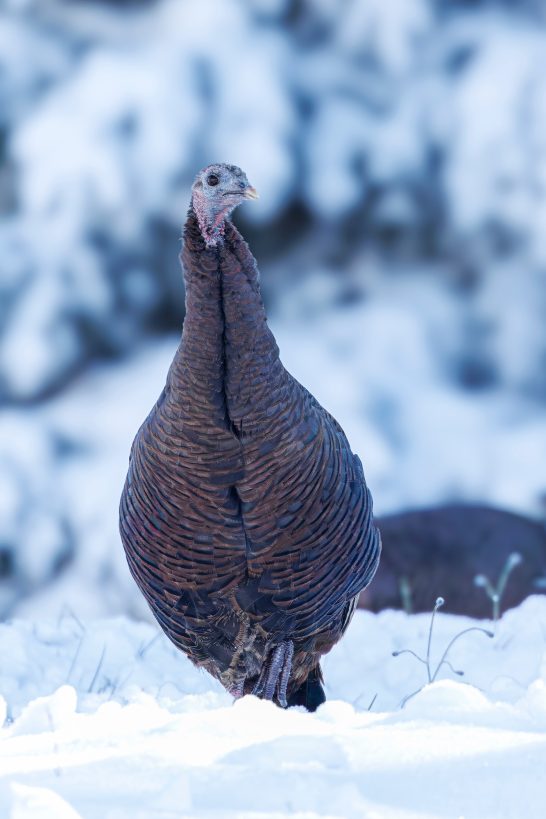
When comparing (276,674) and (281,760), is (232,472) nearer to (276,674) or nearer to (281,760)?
(276,674)

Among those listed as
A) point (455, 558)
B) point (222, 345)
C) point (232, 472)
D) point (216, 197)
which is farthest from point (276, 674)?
point (455, 558)

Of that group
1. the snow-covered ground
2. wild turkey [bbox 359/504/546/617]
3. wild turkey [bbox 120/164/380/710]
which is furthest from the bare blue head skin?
wild turkey [bbox 359/504/546/617]

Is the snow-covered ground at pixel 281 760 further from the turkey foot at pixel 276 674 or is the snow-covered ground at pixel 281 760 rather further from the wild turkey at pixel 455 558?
the wild turkey at pixel 455 558

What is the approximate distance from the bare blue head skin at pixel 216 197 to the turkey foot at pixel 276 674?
1104 millimetres

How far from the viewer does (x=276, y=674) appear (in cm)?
282

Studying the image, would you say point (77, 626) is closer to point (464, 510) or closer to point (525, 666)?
point (525, 666)

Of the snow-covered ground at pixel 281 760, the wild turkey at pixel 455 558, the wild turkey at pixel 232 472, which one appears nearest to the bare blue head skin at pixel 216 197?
the wild turkey at pixel 232 472

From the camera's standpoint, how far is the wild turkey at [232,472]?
2465mm

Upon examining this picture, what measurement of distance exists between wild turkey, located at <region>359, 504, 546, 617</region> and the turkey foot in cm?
172

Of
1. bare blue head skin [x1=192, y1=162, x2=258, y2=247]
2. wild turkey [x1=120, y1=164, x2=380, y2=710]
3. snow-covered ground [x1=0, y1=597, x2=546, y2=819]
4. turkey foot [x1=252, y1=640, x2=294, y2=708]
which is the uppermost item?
bare blue head skin [x1=192, y1=162, x2=258, y2=247]

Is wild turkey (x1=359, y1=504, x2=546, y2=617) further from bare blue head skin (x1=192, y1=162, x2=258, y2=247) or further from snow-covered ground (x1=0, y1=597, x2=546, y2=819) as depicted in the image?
bare blue head skin (x1=192, y1=162, x2=258, y2=247)

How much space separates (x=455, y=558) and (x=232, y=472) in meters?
2.57

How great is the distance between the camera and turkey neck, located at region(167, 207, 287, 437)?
8.07 ft

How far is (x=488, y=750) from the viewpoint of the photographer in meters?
1.75
